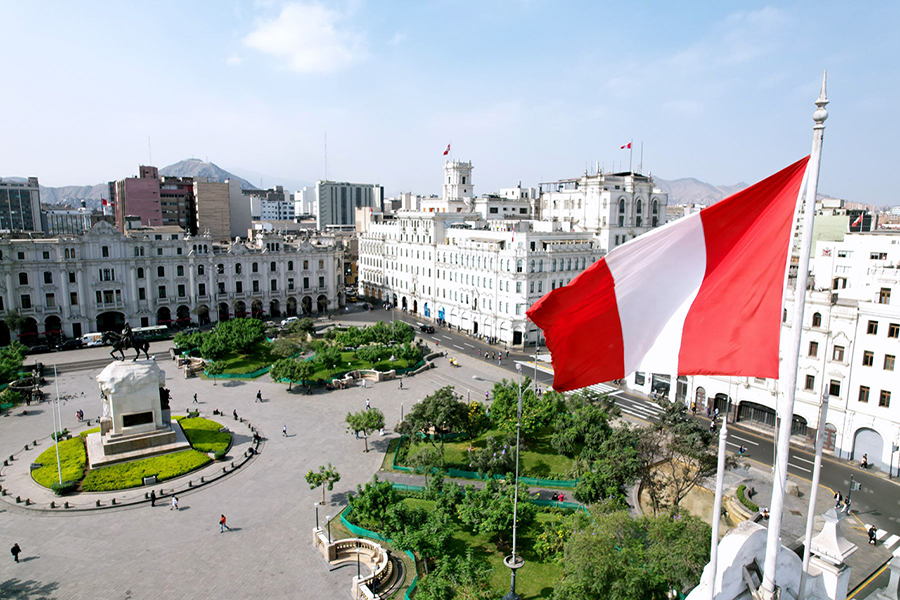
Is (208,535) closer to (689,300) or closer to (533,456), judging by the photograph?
(533,456)

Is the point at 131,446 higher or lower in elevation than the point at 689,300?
lower

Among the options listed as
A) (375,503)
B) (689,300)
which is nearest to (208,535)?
(375,503)

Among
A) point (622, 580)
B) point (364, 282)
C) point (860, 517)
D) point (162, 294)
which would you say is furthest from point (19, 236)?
point (860, 517)

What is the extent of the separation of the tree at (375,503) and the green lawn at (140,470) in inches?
581

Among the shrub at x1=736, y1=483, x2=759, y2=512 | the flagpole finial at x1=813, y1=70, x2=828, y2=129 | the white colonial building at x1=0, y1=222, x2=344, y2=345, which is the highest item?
the flagpole finial at x1=813, y1=70, x2=828, y2=129

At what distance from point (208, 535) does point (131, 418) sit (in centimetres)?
1406

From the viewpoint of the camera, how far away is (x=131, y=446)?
39.7 metres

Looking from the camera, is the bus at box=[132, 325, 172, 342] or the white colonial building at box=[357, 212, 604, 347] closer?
the white colonial building at box=[357, 212, 604, 347]

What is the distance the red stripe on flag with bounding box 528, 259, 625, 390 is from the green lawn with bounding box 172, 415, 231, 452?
1391 inches

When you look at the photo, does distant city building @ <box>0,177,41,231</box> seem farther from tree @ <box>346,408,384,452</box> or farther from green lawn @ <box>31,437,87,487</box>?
tree @ <box>346,408,384,452</box>

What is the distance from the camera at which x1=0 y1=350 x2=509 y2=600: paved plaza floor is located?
26.7m

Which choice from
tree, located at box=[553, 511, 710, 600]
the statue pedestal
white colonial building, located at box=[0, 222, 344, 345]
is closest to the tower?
white colonial building, located at box=[0, 222, 344, 345]

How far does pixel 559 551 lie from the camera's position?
27609 mm

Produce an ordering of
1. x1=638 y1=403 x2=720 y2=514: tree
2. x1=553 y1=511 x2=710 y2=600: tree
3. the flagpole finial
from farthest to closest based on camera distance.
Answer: x1=638 y1=403 x2=720 y2=514: tree → x1=553 y1=511 x2=710 y2=600: tree → the flagpole finial
